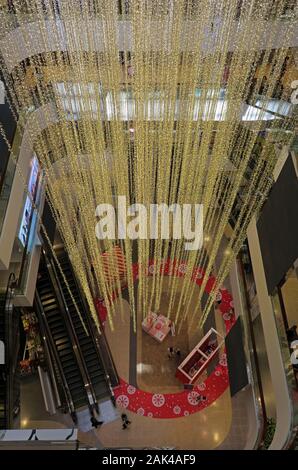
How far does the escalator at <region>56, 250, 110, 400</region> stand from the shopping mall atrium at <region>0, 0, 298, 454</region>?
44 mm

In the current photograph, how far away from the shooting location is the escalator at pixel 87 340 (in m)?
11.9

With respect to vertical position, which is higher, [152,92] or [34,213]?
[152,92]

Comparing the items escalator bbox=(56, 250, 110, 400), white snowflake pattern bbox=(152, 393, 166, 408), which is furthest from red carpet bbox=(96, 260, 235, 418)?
escalator bbox=(56, 250, 110, 400)

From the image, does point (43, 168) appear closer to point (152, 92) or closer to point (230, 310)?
point (152, 92)

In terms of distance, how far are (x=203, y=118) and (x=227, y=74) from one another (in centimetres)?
201

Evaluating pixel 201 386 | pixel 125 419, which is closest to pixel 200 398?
pixel 201 386

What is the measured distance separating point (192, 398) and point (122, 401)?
2049 mm

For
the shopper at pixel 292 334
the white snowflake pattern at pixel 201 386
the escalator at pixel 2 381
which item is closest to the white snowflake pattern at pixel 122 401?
the white snowflake pattern at pixel 201 386

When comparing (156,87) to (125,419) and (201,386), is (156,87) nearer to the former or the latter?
(201,386)

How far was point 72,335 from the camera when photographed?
1204 centimetres

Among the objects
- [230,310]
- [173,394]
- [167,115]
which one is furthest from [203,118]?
[173,394]

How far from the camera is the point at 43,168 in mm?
12344

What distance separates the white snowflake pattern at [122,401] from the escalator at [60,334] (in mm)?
923

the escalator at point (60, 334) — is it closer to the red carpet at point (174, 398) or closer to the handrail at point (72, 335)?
the handrail at point (72, 335)
